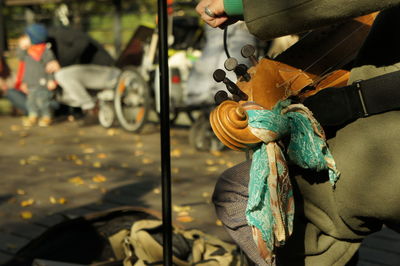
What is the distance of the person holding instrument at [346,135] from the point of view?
6.48 ft

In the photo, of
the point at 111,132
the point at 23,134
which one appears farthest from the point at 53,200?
the point at 23,134

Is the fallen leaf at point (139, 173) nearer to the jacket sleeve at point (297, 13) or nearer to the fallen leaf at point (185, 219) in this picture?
the fallen leaf at point (185, 219)

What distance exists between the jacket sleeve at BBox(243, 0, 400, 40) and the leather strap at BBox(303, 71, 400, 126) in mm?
260

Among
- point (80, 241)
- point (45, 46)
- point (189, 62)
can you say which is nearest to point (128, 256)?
point (80, 241)

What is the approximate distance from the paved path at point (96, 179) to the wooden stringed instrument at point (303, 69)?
2546 millimetres

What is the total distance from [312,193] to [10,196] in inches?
188

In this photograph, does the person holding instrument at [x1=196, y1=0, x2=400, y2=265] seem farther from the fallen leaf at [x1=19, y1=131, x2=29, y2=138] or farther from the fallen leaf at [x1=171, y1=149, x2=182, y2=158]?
the fallen leaf at [x1=19, y1=131, x2=29, y2=138]

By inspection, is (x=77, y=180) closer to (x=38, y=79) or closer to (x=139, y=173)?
(x=139, y=173)

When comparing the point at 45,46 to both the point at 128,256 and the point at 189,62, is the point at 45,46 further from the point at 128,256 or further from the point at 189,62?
the point at 128,256

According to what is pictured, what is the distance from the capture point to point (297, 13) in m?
1.94

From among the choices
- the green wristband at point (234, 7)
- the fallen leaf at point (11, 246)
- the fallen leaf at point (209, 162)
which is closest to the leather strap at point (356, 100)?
the green wristband at point (234, 7)

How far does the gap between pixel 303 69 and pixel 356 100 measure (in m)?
0.25

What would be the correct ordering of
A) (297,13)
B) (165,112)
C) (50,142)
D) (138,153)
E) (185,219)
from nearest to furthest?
(297,13) < (165,112) < (185,219) < (138,153) < (50,142)

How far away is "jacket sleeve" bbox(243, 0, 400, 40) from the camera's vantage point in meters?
1.86
